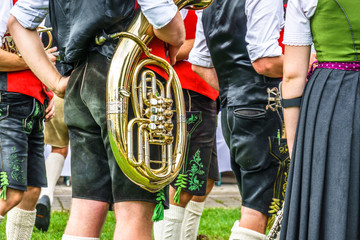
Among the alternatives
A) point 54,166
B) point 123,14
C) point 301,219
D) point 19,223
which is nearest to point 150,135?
point 123,14

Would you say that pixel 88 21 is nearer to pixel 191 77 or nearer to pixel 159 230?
pixel 191 77

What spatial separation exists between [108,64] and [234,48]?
1.12m

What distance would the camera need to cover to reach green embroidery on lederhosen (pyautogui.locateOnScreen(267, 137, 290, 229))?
3279 mm

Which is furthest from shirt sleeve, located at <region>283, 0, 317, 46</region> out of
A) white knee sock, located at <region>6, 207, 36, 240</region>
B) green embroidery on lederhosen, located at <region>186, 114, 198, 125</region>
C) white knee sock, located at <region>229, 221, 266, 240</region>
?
white knee sock, located at <region>6, 207, 36, 240</region>

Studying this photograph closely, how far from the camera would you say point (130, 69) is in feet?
7.95

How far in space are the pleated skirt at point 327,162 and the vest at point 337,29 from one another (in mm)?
77

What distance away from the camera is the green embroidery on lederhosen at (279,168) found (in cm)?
328

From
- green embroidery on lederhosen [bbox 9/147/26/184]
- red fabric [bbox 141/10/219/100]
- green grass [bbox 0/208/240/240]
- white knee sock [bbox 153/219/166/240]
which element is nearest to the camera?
green embroidery on lederhosen [bbox 9/147/26/184]

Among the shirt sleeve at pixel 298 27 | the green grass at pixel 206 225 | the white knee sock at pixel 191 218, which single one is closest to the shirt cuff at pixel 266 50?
Result: the shirt sleeve at pixel 298 27

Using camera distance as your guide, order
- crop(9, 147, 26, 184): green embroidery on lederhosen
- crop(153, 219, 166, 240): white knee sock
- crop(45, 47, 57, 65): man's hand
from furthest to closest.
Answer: crop(153, 219, 166, 240): white knee sock
crop(45, 47, 57, 65): man's hand
crop(9, 147, 26, 184): green embroidery on lederhosen

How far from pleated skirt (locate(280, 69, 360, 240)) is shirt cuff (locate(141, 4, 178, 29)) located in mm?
660

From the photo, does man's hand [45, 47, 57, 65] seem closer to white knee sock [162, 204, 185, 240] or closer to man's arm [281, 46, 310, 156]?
white knee sock [162, 204, 185, 240]

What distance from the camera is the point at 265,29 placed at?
10.4 ft

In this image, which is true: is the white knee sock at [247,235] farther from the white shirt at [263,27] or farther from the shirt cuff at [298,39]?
the shirt cuff at [298,39]
